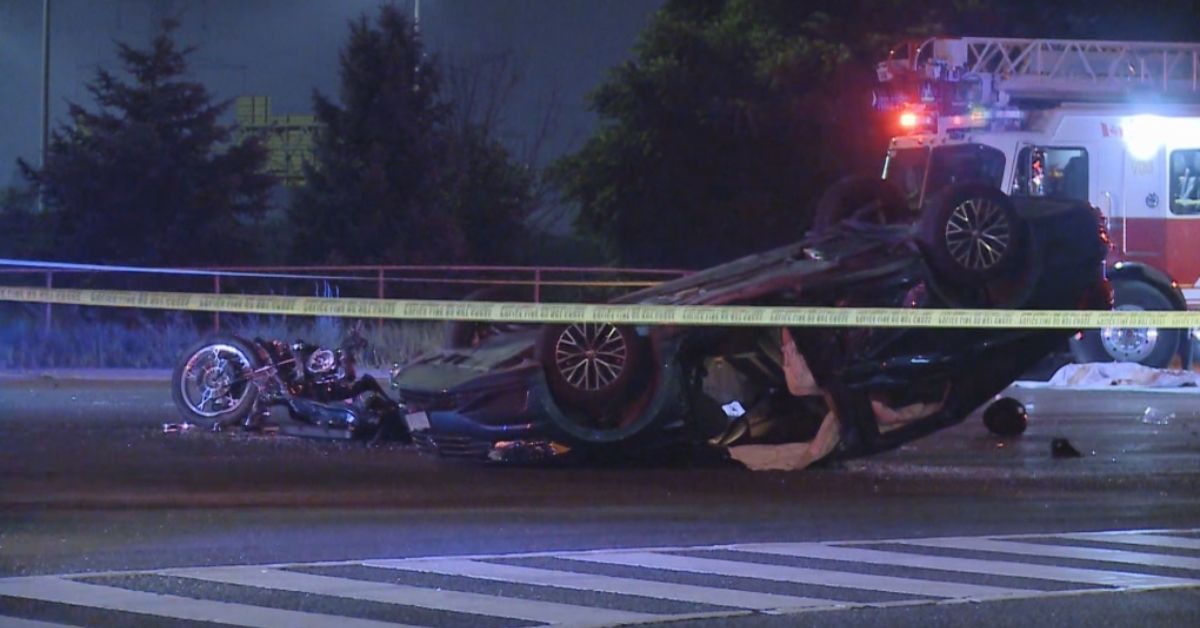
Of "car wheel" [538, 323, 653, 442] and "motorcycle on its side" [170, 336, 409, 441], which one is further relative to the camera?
"motorcycle on its side" [170, 336, 409, 441]

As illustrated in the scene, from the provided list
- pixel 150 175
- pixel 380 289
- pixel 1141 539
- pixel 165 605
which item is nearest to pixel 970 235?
pixel 1141 539

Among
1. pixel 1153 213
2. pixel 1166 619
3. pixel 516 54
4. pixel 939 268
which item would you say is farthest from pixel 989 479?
pixel 516 54

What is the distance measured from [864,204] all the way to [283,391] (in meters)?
4.43

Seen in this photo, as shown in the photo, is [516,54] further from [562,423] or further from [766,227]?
[562,423]

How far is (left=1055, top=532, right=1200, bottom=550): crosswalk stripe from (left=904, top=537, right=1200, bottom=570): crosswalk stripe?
10.8 inches

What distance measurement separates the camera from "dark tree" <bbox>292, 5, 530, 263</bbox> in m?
29.0

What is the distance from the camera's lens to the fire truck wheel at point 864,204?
1235 cm

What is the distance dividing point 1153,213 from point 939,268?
11.2 m

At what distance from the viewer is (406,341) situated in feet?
72.8

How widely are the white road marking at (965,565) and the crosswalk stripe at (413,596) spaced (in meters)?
1.64

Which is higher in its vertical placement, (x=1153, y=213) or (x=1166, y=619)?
(x=1153, y=213)

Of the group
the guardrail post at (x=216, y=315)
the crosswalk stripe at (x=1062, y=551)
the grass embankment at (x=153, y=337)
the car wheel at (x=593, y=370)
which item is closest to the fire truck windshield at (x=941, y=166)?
the grass embankment at (x=153, y=337)

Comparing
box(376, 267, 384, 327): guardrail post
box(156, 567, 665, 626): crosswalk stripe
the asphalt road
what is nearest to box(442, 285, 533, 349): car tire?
the asphalt road

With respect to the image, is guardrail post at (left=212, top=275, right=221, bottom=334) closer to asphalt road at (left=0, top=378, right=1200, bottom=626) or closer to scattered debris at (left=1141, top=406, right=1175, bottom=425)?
asphalt road at (left=0, top=378, right=1200, bottom=626)
